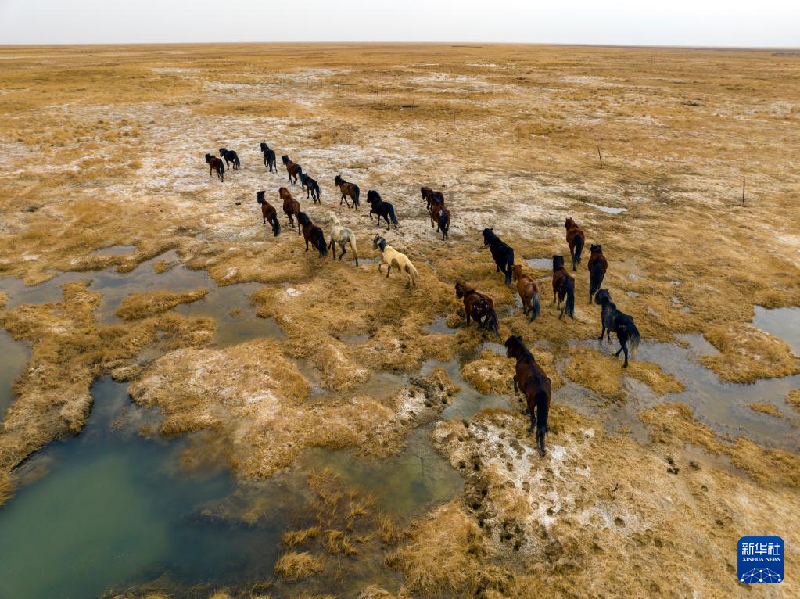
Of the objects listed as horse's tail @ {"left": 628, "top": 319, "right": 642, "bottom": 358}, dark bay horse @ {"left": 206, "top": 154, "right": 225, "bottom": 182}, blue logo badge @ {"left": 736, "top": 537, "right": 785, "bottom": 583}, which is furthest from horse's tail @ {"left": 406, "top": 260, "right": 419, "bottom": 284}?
dark bay horse @ {"left": 206, "top": 154, "right": 225, "bottom": 182}

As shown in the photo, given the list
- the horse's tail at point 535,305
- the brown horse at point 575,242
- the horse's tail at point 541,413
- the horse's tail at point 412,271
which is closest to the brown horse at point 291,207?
A: the horse's tail at point 412,271

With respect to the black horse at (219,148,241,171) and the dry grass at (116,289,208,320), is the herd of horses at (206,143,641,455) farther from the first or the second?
the black horse at (219,148,241,171)

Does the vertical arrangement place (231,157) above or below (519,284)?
above

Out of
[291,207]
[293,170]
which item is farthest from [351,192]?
[293,170]

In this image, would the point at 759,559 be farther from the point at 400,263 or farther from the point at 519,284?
the point at 400,263

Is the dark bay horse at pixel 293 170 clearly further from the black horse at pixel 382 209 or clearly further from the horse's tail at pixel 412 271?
the horse's tail at pixel 412 271
